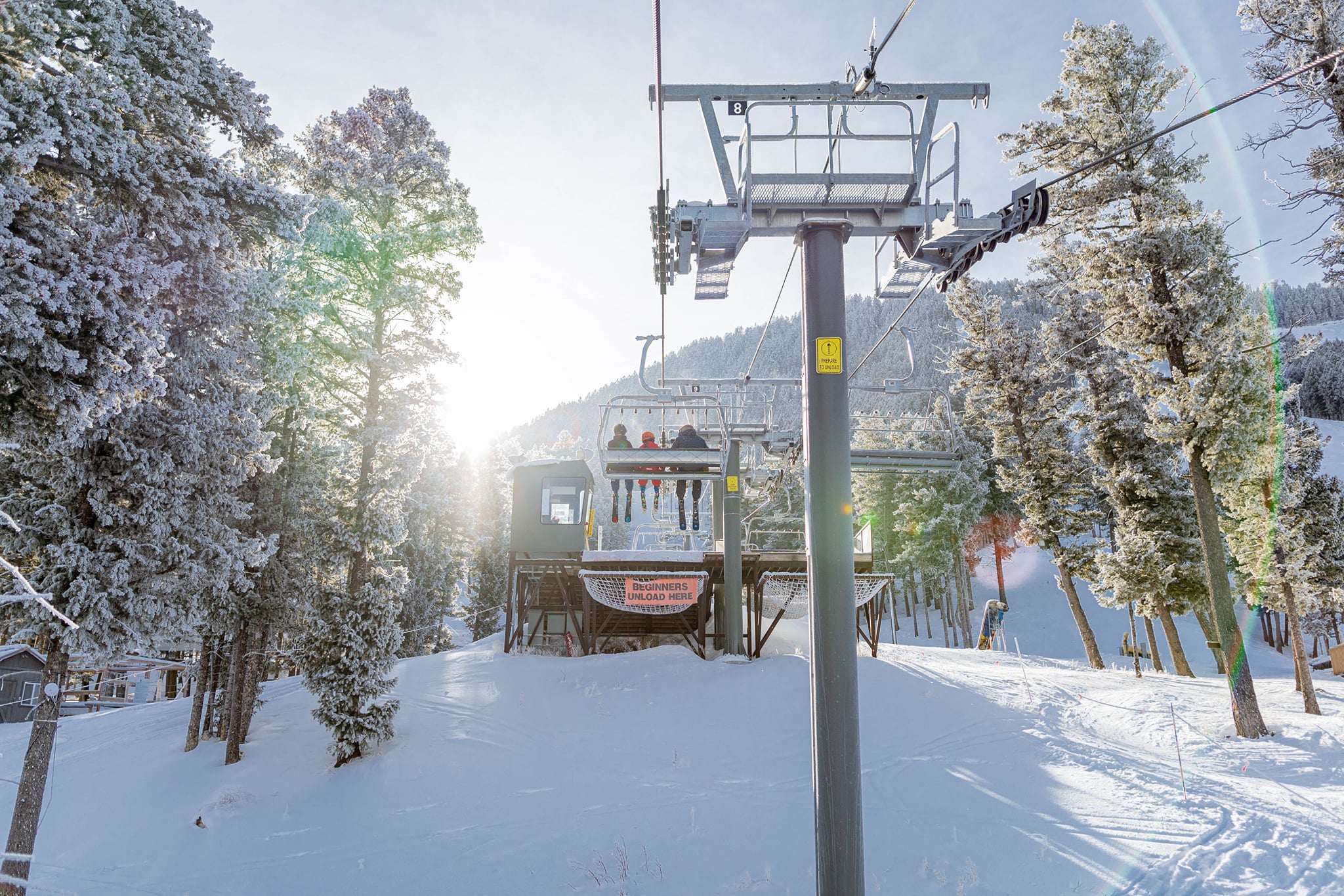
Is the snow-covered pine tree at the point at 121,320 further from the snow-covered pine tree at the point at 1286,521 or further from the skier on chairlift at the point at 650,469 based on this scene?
the snow-covered pine tree at the point at 1286,521

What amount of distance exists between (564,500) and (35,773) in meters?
14.1

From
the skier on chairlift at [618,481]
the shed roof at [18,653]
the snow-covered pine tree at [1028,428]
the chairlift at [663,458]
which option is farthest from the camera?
the shed roof at [18,653]

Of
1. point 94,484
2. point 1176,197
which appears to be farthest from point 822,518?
point 1176,197

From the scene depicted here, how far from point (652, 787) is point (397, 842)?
385cm

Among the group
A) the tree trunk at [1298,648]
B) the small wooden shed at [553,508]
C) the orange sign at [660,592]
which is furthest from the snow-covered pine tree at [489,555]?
the tree trunk at [1298,648]

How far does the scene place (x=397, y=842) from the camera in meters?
10.1

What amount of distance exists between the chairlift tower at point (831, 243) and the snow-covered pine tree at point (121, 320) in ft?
21.0

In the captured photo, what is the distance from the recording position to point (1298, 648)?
13977 mm

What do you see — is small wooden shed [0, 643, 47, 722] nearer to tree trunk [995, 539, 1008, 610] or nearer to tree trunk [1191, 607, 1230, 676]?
tree trunk [1191, 607, 1230, 676]

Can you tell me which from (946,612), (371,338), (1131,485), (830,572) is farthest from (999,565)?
(830,572)

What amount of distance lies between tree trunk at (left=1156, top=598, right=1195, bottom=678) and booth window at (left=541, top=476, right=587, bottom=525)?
16.6 m

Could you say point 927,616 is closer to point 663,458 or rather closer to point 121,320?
point 663,458

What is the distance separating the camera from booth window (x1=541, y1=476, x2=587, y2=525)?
71.6 feet

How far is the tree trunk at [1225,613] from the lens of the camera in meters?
11.4
